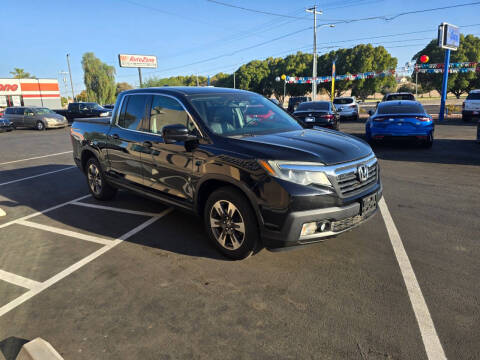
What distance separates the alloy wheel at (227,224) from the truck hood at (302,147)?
0.60 metres

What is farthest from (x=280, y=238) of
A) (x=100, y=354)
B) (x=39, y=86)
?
(x=39, y=86)

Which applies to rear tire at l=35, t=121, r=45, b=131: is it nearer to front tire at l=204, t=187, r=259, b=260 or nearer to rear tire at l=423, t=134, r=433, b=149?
rear tire at l=423, t=134, r=433, b=149

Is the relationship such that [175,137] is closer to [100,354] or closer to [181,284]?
[181,284]

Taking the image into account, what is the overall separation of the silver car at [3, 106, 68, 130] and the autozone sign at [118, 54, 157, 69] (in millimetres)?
36432

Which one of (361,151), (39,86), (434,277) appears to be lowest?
(434,277)

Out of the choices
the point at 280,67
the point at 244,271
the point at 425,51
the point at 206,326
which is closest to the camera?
the point at 206,326

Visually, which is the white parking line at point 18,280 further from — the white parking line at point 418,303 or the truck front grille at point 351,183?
the white parking line at point 418,303

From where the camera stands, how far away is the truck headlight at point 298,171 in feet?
10.1

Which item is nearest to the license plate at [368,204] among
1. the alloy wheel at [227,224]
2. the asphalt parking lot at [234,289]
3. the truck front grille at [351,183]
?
the truck front grille at [351,183]

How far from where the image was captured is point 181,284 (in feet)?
10.7

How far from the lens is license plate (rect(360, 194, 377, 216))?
11.1 feet

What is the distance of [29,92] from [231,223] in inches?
2506

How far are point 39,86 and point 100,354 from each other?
6502 cm

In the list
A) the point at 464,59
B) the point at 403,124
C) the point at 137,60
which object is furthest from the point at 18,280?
the point at 464,59
